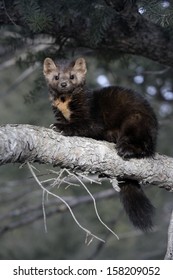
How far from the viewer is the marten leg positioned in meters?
5.21

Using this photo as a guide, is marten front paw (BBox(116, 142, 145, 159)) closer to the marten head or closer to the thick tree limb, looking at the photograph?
the thick tree limb

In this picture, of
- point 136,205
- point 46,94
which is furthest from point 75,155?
point 46,94

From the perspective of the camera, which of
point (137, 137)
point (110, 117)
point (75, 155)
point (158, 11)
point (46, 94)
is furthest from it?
point (46, 94)

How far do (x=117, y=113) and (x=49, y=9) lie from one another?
929 millimetres

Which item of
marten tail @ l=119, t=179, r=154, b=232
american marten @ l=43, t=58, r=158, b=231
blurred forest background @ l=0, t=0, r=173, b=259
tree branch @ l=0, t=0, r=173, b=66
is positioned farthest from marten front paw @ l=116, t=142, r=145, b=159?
tree branch @ l=0, t=0, r=173, b=66

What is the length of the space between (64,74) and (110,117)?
1.72ft

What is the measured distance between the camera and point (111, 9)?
543 centimetres

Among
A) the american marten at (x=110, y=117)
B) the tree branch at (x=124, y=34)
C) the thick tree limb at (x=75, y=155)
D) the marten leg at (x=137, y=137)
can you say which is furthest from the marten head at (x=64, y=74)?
the thick tree limb at (x=75, y=155)

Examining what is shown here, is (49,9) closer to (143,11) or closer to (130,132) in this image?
(143,11)

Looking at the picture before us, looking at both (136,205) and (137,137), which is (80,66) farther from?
(136,205)

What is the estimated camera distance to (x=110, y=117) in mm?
5680

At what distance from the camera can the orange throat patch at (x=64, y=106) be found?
224 inches
